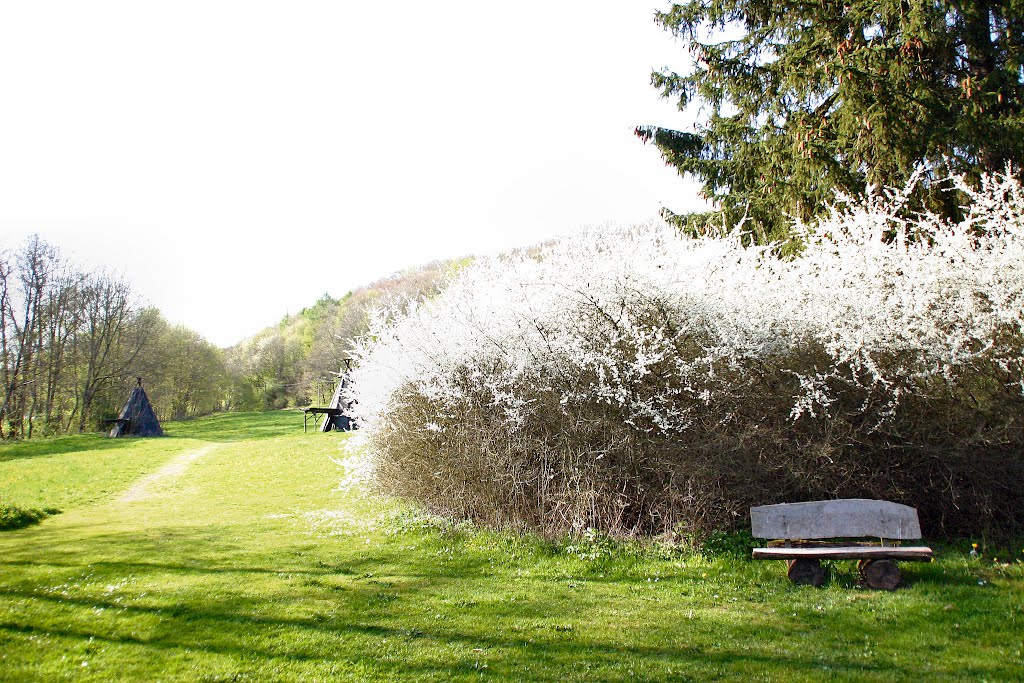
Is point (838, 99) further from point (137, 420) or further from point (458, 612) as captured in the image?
point (137, 420)

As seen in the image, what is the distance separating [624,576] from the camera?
6414 mm

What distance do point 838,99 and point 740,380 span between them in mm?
5500

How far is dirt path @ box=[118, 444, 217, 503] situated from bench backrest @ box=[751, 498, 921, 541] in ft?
38.4

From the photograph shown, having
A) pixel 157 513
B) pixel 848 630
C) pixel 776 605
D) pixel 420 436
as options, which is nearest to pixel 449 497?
pixel 420 436

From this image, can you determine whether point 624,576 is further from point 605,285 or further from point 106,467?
point 106,467

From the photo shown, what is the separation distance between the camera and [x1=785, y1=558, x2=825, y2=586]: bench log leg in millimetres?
5824

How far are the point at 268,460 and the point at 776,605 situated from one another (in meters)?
16.0

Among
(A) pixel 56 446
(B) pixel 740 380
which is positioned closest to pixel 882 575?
(B) pixel 740 380

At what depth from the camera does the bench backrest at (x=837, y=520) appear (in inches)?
A: 232

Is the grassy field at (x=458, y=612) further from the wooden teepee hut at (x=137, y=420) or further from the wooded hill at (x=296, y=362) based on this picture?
the wooded hill at (x=296, y=362)

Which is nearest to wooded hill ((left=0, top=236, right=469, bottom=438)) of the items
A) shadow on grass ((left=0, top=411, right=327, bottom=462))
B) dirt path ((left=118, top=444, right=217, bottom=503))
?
shadow on grass ((left=0, top=411, right=327, bottom=462))

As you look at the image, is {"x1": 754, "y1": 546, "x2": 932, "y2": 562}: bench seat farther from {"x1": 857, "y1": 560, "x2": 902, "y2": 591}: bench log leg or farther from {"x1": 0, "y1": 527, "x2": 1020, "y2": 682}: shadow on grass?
{"x1": 0, "y1": 527, "x2": 1020, "y2": 682}: shadow on grass

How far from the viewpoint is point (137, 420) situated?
93.8 ft

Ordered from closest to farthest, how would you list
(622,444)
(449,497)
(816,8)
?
(622,444) → (449,497) → (816,8)
